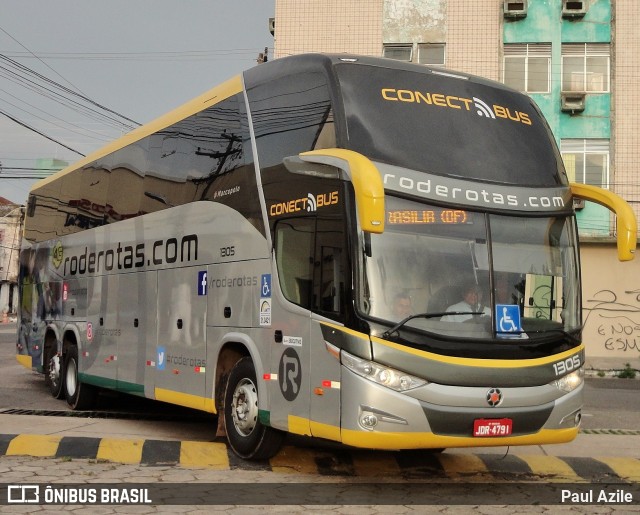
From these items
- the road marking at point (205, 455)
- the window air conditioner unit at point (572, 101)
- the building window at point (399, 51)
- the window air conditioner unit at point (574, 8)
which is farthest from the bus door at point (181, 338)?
the window air conditioner unit at point (574, 8)

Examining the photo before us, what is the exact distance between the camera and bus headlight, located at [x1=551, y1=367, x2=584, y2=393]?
27.1ft

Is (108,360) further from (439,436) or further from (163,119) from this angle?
(439,436)

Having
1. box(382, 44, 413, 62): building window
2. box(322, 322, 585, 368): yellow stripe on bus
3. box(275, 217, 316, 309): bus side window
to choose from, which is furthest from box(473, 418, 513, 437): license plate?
box(382, 44, 413, 62): building window

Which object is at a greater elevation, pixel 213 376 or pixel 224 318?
pixel 224 318

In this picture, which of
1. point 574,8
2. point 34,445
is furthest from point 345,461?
point 574,8

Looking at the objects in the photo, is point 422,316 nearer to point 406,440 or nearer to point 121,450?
point 406,440

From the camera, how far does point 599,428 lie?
1319 centimetres

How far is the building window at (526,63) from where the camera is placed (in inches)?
1136

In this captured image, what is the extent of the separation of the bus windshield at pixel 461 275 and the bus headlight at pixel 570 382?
0.40 meters

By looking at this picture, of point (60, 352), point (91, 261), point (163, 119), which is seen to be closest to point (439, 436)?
point (163, 119)

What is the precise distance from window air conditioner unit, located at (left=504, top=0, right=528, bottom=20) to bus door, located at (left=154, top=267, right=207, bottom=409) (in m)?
20.1

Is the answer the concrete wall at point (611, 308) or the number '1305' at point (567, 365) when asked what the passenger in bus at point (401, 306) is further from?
the concrete wall at point (611, 308)

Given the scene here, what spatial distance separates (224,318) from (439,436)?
3062mm

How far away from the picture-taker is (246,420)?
929 centimetres
